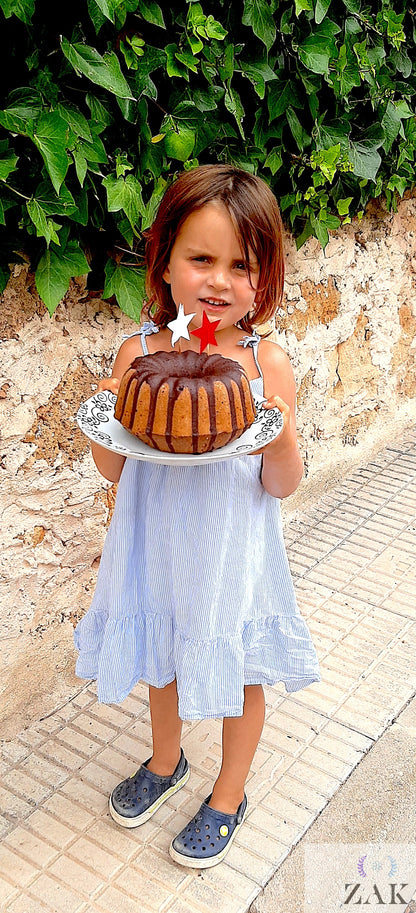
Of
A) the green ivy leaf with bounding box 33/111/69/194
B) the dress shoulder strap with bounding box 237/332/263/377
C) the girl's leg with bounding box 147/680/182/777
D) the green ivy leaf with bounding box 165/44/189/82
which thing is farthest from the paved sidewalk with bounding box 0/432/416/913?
the green ivy leaf with bounding box 165/44/189/82

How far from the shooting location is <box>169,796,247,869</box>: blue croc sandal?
1860mm

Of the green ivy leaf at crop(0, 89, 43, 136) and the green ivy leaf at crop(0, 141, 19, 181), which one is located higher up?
the green ivy leaf at crop(0, 89, 43, 136)

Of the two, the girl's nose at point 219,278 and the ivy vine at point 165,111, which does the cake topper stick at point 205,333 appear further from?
the ivy vine at point 165,111

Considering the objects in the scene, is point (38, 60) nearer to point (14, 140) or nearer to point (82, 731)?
point (14, 140)

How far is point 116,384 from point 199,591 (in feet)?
1.54

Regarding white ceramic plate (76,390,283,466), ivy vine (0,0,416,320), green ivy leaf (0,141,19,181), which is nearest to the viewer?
white ceramic plate (76,390,283,466)

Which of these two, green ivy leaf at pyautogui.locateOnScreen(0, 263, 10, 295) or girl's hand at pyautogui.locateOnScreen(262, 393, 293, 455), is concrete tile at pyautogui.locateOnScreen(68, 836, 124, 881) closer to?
girl's hand at pyautogui.locateOnScreen(262, 393, 293, 455)

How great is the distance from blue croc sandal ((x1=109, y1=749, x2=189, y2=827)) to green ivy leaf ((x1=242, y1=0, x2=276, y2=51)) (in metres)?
2.04

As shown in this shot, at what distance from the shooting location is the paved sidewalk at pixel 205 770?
1820 mm

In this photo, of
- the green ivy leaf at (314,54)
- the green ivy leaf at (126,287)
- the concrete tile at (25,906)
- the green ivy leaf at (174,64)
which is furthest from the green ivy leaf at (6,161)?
the concrete tile at (25,906)

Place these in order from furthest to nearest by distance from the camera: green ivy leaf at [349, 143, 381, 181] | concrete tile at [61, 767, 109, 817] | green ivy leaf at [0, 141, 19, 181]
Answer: green ivy leaf at [349, 143, 381, 181] → concrete tile at [61, 767, 109, 817] → green ivy leaf at [0, 141, 19, 181]

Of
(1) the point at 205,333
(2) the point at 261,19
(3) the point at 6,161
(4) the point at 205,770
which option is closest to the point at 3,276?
(3) the point at 6,161

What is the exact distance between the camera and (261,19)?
2.37 metres

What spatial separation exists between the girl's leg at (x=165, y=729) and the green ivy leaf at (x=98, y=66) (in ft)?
4.49
